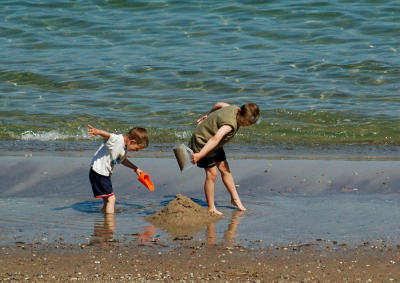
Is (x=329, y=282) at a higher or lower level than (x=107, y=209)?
higher

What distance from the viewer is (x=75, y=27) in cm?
2039

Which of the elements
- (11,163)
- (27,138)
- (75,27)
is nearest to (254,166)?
(11,163)

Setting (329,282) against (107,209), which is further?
(107,209)

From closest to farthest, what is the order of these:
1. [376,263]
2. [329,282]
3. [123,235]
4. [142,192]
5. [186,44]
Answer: [329,282] < [376,263] < [123,235] < [142,192] < [186,44]

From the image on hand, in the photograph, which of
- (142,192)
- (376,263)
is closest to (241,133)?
(142,192)

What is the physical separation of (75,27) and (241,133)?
34.9ft

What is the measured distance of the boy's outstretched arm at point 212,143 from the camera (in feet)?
19.7

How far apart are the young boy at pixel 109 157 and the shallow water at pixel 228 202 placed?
18 cm

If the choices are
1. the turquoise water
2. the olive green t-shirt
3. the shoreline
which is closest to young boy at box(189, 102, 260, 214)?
the olive green t-shirt

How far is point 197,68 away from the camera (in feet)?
52.7

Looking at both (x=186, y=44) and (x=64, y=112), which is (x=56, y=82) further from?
(x=186, y=44)

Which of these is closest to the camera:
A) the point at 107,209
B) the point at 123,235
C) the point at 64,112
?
the point at 123,235

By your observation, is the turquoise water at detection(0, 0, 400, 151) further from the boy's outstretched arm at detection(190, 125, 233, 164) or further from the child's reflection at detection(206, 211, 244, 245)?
the child's reflection at detection(206, 211, 244, 245)

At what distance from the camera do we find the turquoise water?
12.1 meters
